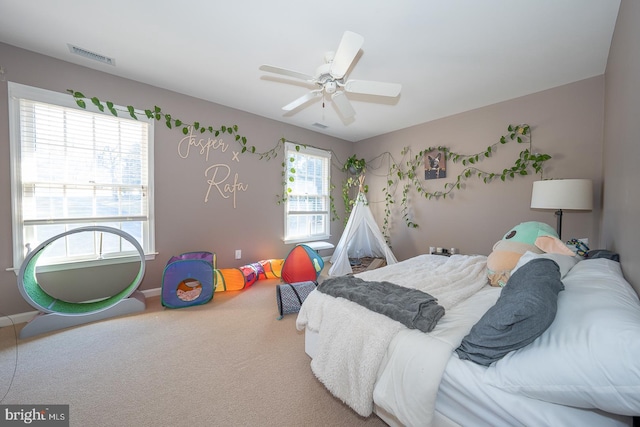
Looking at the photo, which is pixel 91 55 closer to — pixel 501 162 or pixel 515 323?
pixel 515 323

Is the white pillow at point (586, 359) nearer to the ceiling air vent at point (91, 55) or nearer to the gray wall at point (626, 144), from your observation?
the gray wall at point (626, 144)

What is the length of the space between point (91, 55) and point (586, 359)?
3.86m

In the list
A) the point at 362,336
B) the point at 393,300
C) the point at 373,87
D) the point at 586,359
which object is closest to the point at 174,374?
the point at 362,336

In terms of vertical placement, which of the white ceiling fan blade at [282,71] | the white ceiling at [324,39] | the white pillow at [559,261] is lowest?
the white pillow at [559,261]

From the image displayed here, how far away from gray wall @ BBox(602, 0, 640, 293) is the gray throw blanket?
86 centimetres

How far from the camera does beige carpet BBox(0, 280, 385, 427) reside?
1.38m

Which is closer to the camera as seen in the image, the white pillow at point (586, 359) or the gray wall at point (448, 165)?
the white pillow at point (586, 359)

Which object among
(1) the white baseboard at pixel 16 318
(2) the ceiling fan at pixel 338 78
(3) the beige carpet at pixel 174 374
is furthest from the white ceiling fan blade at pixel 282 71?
(1) the white baseboard at pixel 16 318

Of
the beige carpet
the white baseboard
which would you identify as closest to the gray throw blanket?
the beige carpet

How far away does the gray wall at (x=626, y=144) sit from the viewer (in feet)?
3.90

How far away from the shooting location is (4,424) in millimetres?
1306

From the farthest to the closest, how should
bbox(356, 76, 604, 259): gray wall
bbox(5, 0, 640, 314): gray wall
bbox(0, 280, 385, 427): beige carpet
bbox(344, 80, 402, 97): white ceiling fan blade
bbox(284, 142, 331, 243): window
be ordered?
bbox(284, 142, 331, 243): window
bbox(356, 76, 604, 259): gray wall
bbox(344, 80, 402, 97): white ceiling fan blade
bbox(5, 0, 640, 314): gray wall
bbox(0, 280, 385, 427): beige carpet

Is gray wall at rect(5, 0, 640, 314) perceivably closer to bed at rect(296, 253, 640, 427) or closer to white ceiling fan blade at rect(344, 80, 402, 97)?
bed at rect(296, 253, 640, 427)

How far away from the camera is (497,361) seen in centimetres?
96
